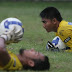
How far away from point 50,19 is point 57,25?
0.20 m

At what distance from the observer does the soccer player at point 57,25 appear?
637 centimetres

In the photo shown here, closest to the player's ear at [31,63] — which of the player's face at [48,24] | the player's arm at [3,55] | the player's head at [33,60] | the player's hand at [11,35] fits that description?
the player's head at [33,60]

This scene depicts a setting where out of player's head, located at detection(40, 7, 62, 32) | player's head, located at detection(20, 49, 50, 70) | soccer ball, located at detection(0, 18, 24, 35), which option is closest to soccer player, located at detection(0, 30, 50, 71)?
player's head, located at detection(20, 49, 50, 70)

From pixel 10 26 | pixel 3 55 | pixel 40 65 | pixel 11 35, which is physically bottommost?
pixel 40 65

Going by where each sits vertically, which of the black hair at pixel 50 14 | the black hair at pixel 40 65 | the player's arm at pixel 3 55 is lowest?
the black hair at pixel 40 65

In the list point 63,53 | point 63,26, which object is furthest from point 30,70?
point 63,26

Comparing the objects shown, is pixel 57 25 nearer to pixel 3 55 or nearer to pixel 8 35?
pixel 8 35

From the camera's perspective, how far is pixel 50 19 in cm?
654

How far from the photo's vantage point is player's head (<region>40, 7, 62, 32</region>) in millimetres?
6512

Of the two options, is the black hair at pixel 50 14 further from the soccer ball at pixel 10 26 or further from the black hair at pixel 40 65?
the black hair at pixel 40 65

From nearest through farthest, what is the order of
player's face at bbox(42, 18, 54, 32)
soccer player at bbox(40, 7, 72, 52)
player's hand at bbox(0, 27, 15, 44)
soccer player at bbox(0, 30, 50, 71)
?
soccer player at bbox(0, 30, 50, 71), player's hand at bbox(0, 27, 15, 44), soccer player at bbox(40, 7, 72, 52), player's face at bbox(42, 18, 54, 32)

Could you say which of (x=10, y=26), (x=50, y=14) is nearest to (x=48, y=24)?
(x=50, y=14)

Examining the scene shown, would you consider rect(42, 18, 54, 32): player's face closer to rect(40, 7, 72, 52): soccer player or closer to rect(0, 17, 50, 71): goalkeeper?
rect(40, 7, 72, 52): soccer player

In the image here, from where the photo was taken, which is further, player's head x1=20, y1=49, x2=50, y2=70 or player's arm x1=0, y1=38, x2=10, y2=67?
player's head x1=20, y1=49, x2=50, y2=70
